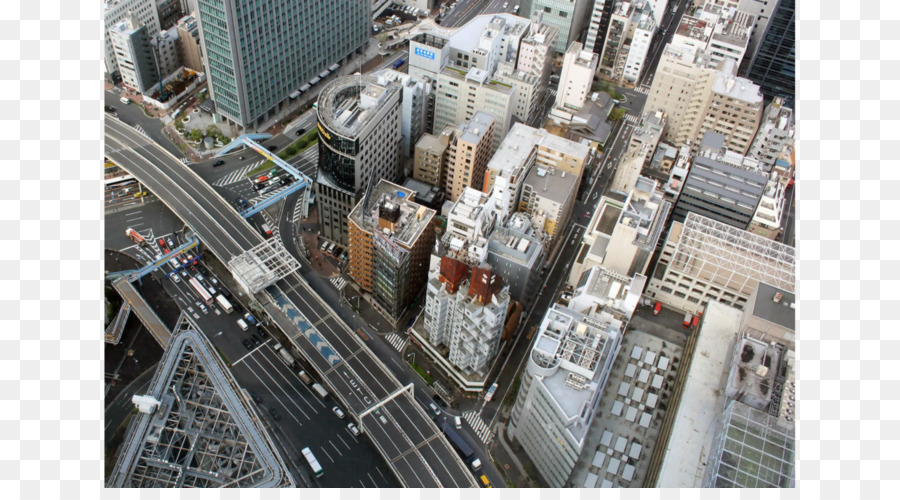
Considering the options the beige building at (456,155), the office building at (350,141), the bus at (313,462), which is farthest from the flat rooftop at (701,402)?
the office building at (350,141)

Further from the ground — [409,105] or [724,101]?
[724,101]

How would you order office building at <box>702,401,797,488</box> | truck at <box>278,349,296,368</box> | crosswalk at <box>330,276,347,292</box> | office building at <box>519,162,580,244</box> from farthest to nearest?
crosswalk at <box>330,276,347,292</box> < office building at <box>519,162,580,244</box> < truck at <box>278,349,296,368</box> < office building at <box>702,401,797,488</box>

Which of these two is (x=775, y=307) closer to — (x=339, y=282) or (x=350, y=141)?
(x=350, y=141)

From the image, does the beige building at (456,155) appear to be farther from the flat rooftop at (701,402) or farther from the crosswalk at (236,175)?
the flat rooftop at (701,402)

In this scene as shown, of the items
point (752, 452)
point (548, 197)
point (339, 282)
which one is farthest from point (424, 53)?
point (752, 452)

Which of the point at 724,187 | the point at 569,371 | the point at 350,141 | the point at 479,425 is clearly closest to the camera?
the point at 569,371

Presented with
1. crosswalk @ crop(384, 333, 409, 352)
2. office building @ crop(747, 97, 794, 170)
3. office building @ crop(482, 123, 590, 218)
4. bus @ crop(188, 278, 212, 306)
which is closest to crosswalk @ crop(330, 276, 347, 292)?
crosswalk @ crop(384, 333, 409, 352)

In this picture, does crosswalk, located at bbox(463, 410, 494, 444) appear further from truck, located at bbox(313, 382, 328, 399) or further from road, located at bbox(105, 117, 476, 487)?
truck, located at bbox(313, 382, 328, 399)

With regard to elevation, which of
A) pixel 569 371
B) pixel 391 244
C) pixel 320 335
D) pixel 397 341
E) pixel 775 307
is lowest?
pixel 397 341
